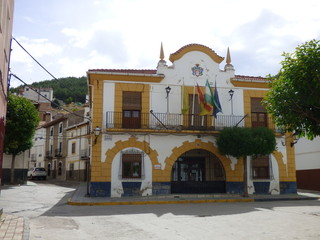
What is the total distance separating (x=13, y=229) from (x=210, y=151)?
460 inches

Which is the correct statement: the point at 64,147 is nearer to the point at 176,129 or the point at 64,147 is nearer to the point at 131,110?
the point at 131,110

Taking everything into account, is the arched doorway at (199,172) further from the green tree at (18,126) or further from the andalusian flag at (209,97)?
the green tree at (18,126)

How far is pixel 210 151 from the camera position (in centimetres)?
1791

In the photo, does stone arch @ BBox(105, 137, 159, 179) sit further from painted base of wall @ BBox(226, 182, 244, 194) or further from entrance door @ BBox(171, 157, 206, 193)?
painted base of wall @ BBox(226, 182, 244, 194)

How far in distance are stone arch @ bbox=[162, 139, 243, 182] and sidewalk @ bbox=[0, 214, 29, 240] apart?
29.7 feet

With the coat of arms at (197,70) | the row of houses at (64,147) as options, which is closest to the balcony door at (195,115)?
the coat of arms at (197,70)

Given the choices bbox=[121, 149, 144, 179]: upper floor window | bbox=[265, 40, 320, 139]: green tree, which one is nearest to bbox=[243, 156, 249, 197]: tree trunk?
bbox=[121, 149, 144, 179]: upper floor window

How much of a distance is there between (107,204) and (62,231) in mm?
6311

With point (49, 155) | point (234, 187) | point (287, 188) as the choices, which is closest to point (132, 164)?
point (234, 187)

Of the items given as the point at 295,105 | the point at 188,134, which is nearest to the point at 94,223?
the point at 295,105

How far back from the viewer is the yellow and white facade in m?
17.0

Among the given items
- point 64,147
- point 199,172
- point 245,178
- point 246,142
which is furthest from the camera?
point 64,147

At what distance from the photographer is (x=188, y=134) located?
58.1ft

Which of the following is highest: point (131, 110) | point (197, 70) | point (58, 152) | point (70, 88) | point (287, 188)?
point (70, 88)
